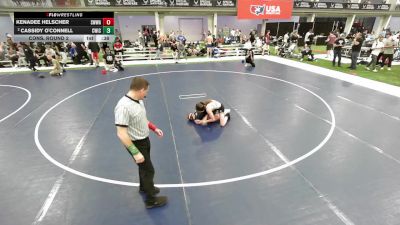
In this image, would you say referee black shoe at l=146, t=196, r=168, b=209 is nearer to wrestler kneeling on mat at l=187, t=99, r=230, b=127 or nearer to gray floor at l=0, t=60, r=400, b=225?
gray floor at l=0, t=60, r=400, b=225

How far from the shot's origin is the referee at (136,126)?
352 cm

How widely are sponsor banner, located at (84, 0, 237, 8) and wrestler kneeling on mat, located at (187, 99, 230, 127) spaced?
23.2 meters

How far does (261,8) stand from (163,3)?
37.5ft

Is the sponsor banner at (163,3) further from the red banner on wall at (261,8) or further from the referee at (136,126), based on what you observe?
the referee at (136,126)

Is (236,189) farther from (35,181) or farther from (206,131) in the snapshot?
(35,181)

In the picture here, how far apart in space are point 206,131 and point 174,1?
24.4 metres

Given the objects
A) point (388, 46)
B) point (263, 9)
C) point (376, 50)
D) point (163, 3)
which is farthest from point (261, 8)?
point (388, 46)

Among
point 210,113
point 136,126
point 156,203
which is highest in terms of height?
point 136,126

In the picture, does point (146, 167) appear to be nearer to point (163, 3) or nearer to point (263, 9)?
point (163, 3)

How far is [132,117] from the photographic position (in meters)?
3.63

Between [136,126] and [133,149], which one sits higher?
[136,126]

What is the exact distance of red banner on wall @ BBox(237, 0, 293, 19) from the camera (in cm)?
2789
